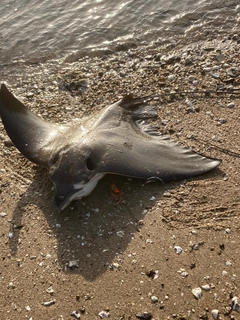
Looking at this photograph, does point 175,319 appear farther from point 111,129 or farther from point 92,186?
point 111,129

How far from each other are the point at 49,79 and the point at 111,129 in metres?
2.51

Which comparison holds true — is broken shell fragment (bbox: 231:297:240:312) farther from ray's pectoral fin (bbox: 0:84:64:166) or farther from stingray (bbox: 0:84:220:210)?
ray's pectoral fin (bbox: 0:84:64:166)

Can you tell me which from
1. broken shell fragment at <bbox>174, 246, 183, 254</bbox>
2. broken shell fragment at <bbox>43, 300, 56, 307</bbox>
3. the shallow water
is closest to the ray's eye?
broken shell fragment at <bbox>174, 246, 183, 254</bbox>

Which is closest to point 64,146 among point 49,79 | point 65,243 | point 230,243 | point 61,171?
point 61,171

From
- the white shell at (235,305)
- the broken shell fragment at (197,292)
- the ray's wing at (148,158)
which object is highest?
the ray's wing at (148,158)

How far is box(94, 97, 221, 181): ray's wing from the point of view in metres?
4.53

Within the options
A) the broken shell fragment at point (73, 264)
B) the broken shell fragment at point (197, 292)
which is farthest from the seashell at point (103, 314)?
the broken shell fragment at point (197, 292)

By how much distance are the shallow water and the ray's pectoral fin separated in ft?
8.76

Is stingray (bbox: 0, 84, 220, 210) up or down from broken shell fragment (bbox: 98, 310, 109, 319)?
up

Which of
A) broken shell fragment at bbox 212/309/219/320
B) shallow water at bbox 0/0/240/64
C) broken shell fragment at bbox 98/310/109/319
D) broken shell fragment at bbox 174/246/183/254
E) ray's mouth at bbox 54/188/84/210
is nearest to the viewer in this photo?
broken shell fragment at bbox 212/309/219/320

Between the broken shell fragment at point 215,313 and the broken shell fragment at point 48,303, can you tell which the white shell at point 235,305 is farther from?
the broken shell fragment at point 48,303

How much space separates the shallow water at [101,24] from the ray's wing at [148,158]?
3.08 metres

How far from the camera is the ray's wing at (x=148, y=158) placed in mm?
4527

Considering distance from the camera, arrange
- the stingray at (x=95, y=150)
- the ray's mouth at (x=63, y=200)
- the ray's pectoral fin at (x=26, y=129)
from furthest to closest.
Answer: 1. the ray's pectoral fin at (x=26, y=129)
2. the stingray at (x=95, y=150)
3. the ray's mouth at (x=63, y=200)
